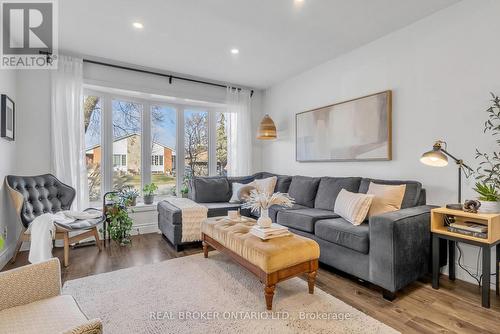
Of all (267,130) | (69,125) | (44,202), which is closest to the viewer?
(44,202)

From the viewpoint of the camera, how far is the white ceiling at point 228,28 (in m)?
2.48

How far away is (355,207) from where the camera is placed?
8.47ft

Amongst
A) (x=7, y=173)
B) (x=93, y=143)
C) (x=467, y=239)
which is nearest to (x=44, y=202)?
(x=7, y=173)

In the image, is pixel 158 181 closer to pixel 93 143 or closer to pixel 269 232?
pixel 93 143

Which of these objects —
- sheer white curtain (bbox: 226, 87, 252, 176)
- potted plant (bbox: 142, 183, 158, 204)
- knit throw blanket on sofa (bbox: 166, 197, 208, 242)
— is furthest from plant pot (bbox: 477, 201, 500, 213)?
potted plant (bbox: 142, 183, 158, 204)

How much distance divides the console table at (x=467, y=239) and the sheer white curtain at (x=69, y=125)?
4232 millimetres

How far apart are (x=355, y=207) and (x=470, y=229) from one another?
888 millimetres

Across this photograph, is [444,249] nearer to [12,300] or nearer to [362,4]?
[362,4]

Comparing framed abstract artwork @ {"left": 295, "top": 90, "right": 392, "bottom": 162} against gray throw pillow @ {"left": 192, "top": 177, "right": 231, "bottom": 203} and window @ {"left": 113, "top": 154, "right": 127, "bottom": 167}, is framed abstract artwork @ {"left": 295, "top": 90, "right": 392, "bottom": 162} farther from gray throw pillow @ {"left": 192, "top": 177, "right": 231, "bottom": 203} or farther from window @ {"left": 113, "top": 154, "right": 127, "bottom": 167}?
window @ {"left": 113, "top": 154, "right": 127, "bottom": 167}

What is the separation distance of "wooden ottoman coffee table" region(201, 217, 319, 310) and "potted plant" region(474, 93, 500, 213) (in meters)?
1.43

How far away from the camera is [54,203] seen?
10.7 ft

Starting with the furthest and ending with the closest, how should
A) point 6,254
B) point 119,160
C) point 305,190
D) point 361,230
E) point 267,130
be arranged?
point 267,130, point 119,160, point 305,190, point 6,254, point 361,230

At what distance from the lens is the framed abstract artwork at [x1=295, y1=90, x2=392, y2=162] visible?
122 inches

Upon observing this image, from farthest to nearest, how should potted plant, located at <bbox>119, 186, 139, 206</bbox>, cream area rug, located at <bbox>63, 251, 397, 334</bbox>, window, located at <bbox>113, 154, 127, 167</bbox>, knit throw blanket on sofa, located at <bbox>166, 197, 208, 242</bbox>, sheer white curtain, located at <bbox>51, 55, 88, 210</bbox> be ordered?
window, located at <bbox>113, 154, 127, 167</bbox>, potted plant, located at <bbox>119, 186, 139, 206</bbox>, sheer white curtain, located at <bbox>51, 55, 88, 210</bbox>, knit throw blanket on sofa, located at <bbox>166, 197, 208, 242</bbox>, cream area rug, located at <bbox>63, 251, 397, 334</bbox>
